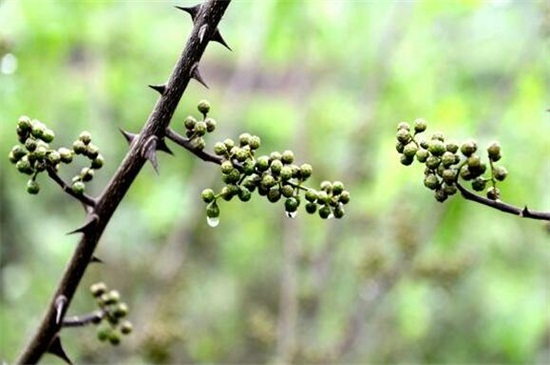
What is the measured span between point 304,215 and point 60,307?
3719 mm

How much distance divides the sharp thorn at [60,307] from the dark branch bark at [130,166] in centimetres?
1

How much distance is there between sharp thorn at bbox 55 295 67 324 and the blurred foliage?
1.55 m

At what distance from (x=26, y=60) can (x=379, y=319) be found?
3.00m

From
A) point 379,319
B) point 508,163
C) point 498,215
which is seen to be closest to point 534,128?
point 508,163

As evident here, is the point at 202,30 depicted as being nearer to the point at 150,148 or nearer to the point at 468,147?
the point at 150,148

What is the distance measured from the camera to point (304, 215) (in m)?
5.47

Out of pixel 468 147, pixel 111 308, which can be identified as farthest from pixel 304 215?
pixel 468 147

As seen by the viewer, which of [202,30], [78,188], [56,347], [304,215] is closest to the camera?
[202,30]

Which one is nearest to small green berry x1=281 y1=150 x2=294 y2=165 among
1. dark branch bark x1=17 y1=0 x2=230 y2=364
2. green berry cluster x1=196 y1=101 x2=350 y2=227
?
green berry cluster x1=196 y1=101 x2=350 y2=227

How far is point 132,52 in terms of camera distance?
6027 millimetres

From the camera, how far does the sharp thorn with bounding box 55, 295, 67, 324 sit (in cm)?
180

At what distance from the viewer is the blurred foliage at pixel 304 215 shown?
4098 millimetres

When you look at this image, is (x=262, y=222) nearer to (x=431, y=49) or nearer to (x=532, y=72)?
(x=431, y=49)

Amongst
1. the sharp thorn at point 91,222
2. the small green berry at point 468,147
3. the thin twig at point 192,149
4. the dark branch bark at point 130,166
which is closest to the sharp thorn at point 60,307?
the dark branch bark at point 130,166
